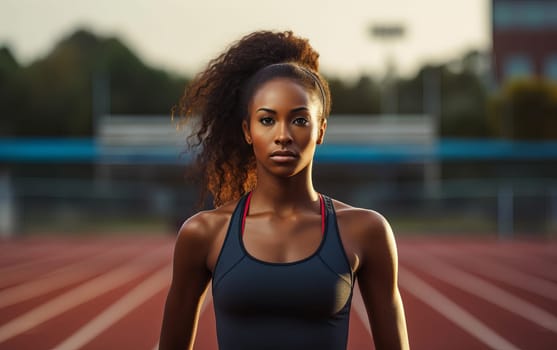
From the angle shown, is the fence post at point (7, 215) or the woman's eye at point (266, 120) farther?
the fence post at point (7, 215)

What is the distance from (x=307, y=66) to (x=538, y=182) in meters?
25.9

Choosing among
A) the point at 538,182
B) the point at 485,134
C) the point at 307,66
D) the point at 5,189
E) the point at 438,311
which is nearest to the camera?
the point at 307,66

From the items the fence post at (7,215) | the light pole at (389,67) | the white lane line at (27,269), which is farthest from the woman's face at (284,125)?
the light pole at (389,67)

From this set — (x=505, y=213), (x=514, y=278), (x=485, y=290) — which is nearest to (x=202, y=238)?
(x=485, y=290)

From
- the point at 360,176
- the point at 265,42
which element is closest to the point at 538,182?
the point at 360,176

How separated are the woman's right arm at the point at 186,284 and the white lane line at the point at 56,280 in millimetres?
7159

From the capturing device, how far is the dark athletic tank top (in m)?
1.94

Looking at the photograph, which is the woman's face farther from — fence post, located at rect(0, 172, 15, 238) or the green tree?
the green tree

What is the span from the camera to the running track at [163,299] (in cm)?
673

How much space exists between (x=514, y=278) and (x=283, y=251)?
1023 cm

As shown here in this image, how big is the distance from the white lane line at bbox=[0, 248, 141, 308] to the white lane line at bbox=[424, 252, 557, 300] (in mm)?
6073

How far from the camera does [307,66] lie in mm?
2256

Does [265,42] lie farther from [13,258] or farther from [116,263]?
[13,258]

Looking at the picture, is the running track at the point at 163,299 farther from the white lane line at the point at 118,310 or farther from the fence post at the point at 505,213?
the fence post at the point at 505,213
